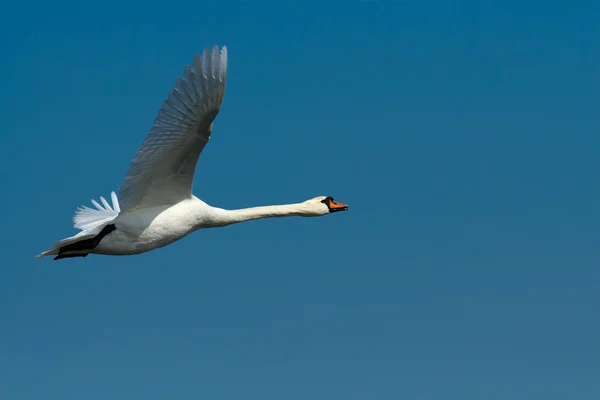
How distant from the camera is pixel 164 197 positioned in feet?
67.3

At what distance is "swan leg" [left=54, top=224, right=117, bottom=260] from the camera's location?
20109mm

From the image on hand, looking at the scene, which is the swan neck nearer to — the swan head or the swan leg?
the swan head

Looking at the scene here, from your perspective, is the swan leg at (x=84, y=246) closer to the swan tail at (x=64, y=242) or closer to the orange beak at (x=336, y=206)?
the swan tail at (x=64, y=242)

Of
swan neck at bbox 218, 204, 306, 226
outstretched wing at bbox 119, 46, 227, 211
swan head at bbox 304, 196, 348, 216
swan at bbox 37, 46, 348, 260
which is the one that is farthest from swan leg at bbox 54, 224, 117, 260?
swan head at bbox 304, 196, 348, 216

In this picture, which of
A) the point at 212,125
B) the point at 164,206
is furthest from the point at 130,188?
the point at 212,125

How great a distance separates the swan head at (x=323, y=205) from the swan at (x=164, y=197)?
3.77ft

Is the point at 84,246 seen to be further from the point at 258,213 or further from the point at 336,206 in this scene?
the point at 336,206

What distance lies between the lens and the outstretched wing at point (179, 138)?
17938 millimetres

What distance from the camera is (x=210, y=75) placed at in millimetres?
17922

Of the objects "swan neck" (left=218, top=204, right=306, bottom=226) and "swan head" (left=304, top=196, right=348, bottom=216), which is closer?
"swan neck" (left=218, top=204, right=306, bottom=226)

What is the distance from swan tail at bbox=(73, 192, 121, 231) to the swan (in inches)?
102

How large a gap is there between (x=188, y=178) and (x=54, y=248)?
110 inches

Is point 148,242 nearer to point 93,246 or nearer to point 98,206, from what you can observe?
point 93,246

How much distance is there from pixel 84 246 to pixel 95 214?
4.07 metres
